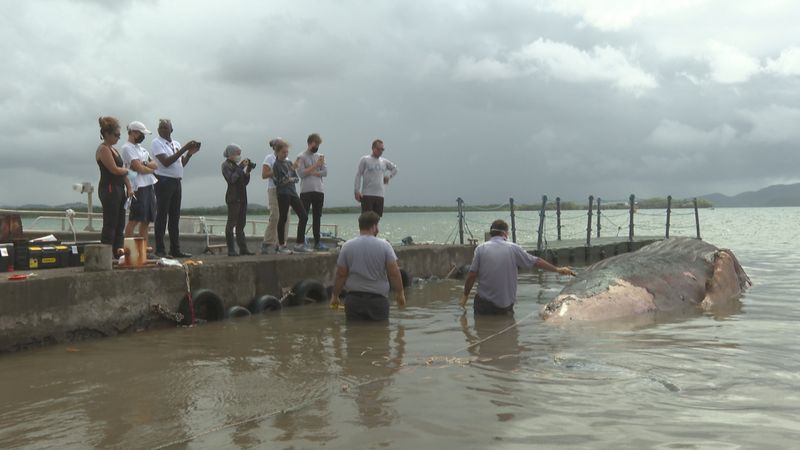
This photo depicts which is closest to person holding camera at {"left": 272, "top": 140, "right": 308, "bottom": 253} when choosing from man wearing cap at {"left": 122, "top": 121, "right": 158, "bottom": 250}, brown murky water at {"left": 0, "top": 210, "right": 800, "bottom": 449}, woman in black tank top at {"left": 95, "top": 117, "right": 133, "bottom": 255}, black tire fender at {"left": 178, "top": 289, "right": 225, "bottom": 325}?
man wearing cap at {"left": 122, "top": 121, "right": 158, "bottom": 250}

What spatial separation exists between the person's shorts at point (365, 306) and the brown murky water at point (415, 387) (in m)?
0.15

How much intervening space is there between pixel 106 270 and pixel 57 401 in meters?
3.10

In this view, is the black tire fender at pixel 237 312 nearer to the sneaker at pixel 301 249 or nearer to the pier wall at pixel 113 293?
the pier wall at pixel 113 293

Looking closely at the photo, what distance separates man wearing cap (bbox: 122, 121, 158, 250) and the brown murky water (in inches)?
72.2

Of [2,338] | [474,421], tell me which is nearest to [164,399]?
[474,421]

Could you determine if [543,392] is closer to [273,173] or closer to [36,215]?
[273,173]

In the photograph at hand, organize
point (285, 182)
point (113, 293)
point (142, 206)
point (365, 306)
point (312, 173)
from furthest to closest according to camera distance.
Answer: point (312, 173) → point (285, 182) → point (142, 206) → point (365, 306) → point (113, 293)

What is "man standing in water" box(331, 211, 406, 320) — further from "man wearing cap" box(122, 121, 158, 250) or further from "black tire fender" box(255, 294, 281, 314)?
"man wearing cap" box(122, 121, 158, 250)

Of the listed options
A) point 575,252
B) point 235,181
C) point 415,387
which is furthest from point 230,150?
point 575,252

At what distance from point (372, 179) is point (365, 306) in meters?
4.94

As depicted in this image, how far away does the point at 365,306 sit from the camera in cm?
819

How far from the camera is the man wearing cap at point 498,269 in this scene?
8.52 meters

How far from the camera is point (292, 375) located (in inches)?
223

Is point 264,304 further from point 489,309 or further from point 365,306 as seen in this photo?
point 489,309
